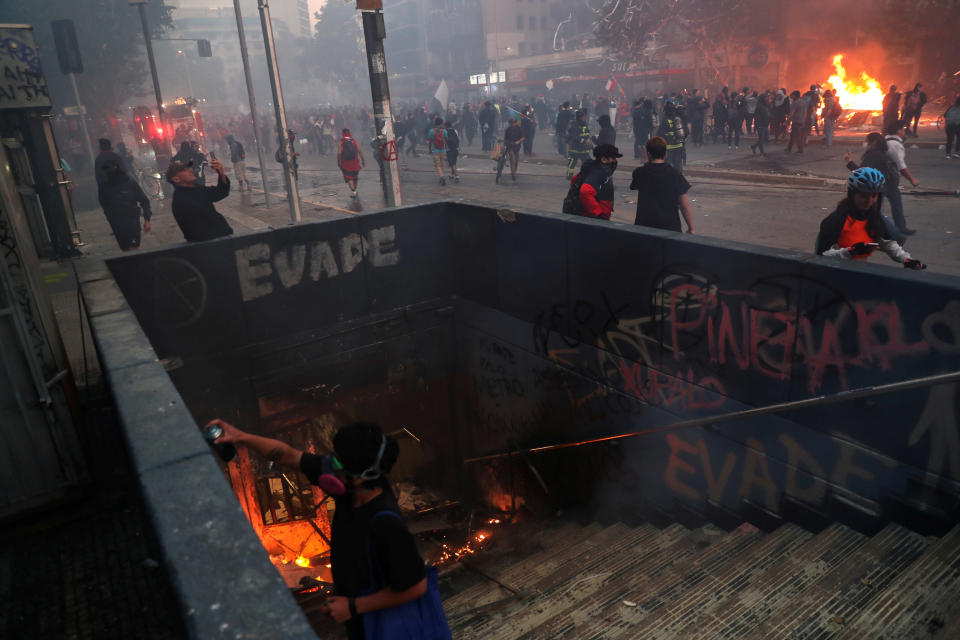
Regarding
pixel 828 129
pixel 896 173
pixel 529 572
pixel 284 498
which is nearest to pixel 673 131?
pixel 896 173

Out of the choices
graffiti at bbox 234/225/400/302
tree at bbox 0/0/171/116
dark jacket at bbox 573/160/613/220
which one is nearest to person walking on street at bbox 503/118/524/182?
graffiti at bbox 234/225/400/302

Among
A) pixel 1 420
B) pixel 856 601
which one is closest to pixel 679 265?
pixel 856 601

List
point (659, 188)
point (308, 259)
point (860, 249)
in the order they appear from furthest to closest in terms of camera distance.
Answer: point (308, 259) → point (659, 188) → point (860, 249)

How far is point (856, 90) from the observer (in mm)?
30625

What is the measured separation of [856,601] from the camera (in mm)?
3535

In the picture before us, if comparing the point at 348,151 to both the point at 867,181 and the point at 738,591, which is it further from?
the point at 738,591

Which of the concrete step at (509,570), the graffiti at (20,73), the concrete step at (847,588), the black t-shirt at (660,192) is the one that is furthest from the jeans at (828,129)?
the graffiti at (20,73)

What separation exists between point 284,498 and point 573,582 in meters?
5.87

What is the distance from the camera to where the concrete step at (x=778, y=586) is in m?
3.63

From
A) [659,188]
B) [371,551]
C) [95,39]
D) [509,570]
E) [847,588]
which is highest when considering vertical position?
[95,39]

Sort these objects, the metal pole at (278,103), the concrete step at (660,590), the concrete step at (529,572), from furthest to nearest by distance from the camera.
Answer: the metal pole at (278,103)
the concrete step at (529,572)
the concrete step at (660,590)

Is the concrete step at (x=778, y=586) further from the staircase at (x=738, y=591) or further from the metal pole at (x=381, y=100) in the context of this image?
the metal pole at (x=381, y=100)

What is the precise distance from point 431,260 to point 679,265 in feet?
12.4

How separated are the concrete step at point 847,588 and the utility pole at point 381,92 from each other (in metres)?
6.98
